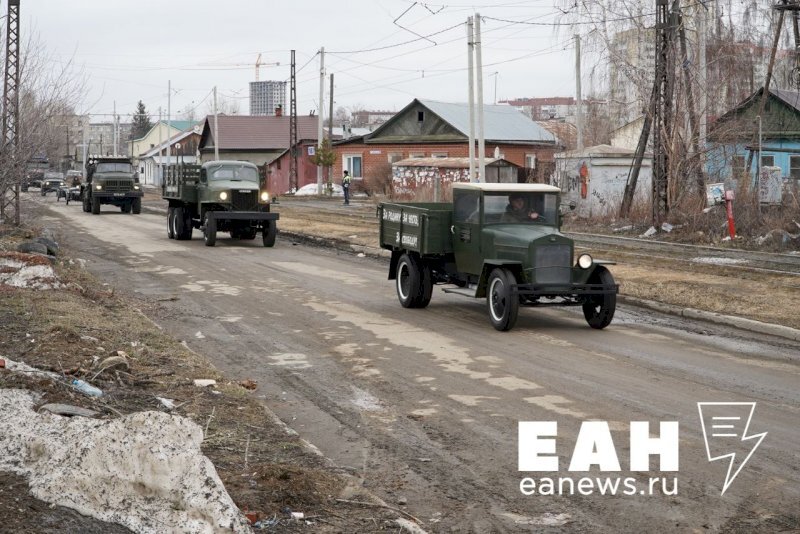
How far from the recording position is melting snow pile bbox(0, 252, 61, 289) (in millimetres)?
15711

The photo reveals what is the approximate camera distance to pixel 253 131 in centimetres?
9056

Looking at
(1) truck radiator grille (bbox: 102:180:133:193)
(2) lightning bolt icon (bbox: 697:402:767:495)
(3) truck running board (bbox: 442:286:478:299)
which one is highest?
(1) truck radiator grille (bbox: 102:180:133:193)

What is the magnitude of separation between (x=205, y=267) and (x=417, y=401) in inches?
524

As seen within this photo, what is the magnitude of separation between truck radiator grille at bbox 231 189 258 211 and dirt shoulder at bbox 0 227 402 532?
47.0 ft

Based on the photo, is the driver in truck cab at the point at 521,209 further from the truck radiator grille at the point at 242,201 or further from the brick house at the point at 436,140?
the brick house at the point at 436,140

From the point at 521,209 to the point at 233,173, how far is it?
16323mm

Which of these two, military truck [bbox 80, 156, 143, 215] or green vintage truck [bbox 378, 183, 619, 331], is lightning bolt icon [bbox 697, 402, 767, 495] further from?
military truck [bbox 80, 156, 143, 215]

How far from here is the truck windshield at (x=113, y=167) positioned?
48406mm

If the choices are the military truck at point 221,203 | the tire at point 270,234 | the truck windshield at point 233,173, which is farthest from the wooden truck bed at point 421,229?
the truck windshield at point 233,173

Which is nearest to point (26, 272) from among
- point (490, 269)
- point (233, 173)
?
point (490, 269)

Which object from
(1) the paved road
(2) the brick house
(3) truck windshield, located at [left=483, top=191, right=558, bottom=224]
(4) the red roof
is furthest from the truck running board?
(4) the red roof

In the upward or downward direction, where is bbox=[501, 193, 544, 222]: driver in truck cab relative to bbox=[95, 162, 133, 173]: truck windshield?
downward

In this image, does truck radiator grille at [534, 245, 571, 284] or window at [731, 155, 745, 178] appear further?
window at [731, 155, 745, 178]

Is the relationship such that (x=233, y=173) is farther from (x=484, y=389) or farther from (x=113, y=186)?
(x=484, y=389)
